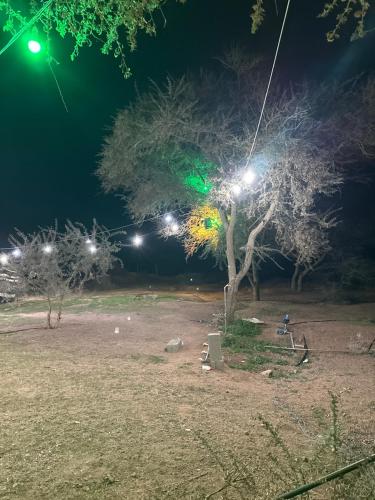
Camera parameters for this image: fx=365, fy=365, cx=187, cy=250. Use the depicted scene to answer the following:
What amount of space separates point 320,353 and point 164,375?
526cm

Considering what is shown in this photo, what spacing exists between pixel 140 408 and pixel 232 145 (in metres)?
10.5

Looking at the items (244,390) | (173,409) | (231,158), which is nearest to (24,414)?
(173,409)

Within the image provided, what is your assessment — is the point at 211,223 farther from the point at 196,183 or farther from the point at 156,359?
the point at 156,359

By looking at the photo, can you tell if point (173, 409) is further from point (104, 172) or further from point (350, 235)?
point (350, 235)

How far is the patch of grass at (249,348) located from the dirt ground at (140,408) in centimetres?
72

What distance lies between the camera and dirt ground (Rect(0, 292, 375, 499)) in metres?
4.39

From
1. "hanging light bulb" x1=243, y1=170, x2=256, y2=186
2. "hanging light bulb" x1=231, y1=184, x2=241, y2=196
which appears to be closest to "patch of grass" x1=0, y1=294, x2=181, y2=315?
"hanging light bulb" x1=231, y1=184, x2=241, y2=196

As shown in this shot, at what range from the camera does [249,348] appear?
11680 mm

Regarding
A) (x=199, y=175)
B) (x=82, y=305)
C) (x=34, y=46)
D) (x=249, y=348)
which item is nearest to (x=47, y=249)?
(x=199, y=175)

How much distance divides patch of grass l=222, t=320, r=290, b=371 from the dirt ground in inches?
28.4

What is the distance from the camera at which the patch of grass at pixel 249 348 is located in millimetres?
10137

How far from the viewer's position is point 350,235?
102 feet

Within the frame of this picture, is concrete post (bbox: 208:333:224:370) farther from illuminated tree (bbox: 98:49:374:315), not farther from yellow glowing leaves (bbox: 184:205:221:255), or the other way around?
yellow glowing leaves (bbox: 184:205:221:255)

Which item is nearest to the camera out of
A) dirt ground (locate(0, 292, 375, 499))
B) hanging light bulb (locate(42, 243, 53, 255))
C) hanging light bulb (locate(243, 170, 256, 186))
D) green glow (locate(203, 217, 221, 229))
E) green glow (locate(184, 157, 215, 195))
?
dirt ground (locate(0, 292, 375, 499))
